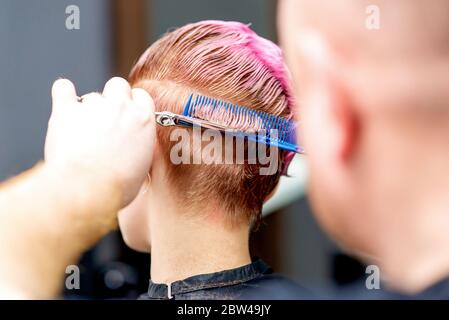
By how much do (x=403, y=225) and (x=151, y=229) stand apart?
0.58 m

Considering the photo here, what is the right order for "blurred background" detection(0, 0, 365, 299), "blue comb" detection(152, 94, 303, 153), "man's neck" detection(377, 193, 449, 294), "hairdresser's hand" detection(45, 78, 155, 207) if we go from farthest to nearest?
1. "blurred background" detection(0, 0, 365, 299)
2. "blue comb" detection(152, 94, 303, 153)
3. "hairdresser's hand" detection(45, 78, 155, 207)
4. "man's neck" detection(377, 193, 449, 294)

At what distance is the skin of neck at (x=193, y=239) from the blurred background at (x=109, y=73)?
7cm

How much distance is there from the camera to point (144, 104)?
1.08 metres

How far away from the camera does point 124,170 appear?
1030mm

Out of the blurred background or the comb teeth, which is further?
the blurred background

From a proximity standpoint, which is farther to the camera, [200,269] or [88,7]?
[88,7]

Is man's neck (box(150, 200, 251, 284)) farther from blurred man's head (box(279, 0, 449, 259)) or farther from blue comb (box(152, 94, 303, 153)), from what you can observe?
blurred man's head (box(279, 0, 449, 259))

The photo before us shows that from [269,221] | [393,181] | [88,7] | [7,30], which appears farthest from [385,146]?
[7,30]

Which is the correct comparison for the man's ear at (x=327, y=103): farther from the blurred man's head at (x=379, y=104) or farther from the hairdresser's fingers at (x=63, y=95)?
the hairdresser's fingers at (x=63, y=95)

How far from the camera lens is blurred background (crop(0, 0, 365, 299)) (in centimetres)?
129

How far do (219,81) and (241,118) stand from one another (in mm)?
71

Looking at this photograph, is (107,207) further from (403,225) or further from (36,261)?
(403,225)

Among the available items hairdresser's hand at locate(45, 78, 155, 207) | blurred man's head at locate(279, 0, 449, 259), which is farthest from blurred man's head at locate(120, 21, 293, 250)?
blurred man's head at locate(279, 0, 449, 259)

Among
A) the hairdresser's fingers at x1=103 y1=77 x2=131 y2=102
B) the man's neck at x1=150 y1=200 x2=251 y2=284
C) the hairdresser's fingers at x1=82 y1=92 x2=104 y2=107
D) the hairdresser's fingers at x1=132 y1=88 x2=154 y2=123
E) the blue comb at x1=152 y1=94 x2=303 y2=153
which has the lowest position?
the man's neck at x1=150 y1=200 x2=251 y2=284
